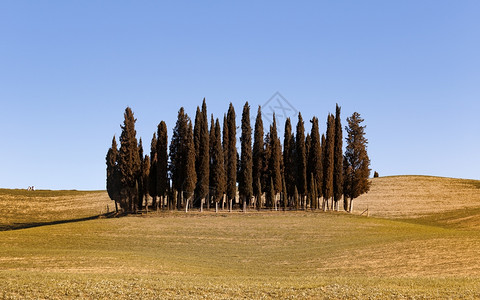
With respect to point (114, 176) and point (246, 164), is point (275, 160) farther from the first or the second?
point (114, 176)

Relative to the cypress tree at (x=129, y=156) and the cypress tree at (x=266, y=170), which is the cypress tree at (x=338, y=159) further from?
the cypress tree at (x=129, y=156)

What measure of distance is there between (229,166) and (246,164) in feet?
8.36

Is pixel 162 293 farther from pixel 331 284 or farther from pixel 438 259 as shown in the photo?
pixel 438 259

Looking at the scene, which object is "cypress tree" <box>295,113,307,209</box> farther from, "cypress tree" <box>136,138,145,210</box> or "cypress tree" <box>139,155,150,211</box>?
"cypress tree" <box>136,138,145,210</box>

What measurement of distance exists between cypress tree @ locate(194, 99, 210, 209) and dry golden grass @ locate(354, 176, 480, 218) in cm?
3041

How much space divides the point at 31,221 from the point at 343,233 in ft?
195

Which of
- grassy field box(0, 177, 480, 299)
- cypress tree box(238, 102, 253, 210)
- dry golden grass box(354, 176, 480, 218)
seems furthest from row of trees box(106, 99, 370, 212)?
dry golden grass box(354, 176, 480, 218)

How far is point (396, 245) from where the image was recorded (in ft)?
136

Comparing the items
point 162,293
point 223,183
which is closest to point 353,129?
point 223,183

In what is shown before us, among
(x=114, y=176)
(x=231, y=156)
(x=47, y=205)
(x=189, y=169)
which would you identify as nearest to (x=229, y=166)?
(x=231, y=156)

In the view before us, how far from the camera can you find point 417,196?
9631 cm

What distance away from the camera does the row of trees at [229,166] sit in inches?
2808

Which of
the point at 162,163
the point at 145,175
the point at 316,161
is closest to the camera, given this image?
the point at 162,163

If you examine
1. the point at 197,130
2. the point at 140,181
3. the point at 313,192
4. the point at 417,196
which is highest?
the point at 197,130
